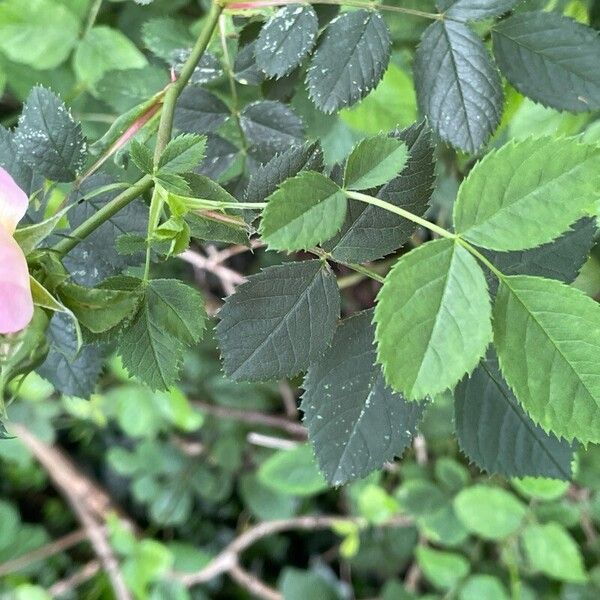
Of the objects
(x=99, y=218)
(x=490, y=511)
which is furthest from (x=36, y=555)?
(x=99, y=218)

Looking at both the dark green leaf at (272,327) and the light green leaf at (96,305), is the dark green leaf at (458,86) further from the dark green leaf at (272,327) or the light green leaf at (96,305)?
the light green leaf at (96,305)

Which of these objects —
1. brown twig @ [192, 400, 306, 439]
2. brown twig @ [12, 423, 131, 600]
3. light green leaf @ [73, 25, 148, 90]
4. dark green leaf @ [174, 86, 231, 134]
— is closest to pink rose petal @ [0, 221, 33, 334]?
dark green leaf @ [174, 86, 231, 134]

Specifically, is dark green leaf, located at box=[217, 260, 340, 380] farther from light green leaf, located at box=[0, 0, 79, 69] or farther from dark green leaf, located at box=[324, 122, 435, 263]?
light green leaf, located at box=[0, 0, 79, 69]

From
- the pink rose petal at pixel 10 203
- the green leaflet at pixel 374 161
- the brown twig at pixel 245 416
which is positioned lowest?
the brown twig at pixel 245 416

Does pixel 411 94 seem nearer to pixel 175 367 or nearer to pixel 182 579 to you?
pixel 175 367

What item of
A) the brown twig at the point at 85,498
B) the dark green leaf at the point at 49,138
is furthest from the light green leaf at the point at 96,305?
the brown twig at the point at 85,498
